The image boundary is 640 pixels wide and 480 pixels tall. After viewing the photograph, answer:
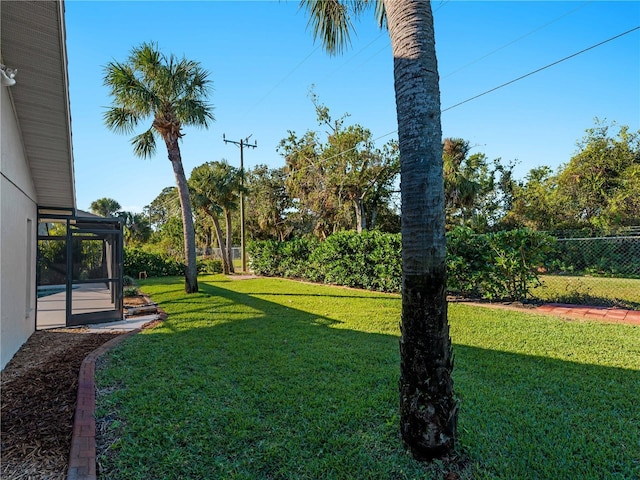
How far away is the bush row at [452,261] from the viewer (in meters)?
7.73

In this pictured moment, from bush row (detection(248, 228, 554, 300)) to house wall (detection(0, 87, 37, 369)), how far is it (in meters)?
7.84

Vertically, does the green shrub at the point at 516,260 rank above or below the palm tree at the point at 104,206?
below

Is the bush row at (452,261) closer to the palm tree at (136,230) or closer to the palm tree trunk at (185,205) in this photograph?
the palm tree trunk at (185,205)

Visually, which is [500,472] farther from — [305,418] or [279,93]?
[279,93]

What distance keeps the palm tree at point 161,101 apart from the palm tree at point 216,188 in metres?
8.50

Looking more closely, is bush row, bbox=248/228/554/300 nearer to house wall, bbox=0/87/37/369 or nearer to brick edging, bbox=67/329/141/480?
brick edging, bbox=67/329/141/480

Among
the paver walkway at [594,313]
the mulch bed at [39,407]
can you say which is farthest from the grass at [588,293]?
the mulch bed at [39,407]

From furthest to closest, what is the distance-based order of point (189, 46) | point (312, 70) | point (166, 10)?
point (312, 70) → point (189, 46) → point (166, 10)

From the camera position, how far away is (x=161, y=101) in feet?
35.7

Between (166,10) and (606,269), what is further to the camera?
(606,269)

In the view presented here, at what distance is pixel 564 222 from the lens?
2000 centimetres

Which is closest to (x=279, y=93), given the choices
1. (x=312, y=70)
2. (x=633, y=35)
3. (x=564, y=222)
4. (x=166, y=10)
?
(x=312, y=70)

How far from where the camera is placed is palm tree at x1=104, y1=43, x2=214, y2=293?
10.5m

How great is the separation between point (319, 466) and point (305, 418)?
26.6 inches
